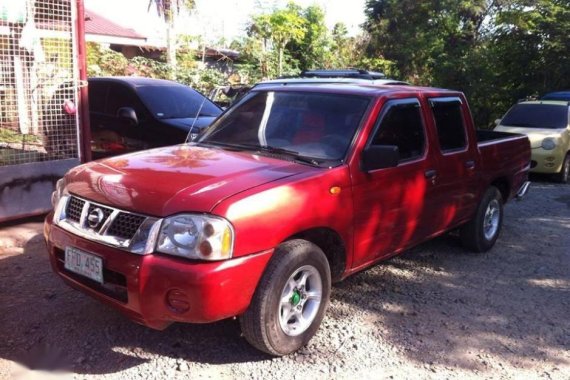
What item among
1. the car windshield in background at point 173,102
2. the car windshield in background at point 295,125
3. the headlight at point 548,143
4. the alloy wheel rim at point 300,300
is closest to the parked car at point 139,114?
the car windshield in background at point 173,102

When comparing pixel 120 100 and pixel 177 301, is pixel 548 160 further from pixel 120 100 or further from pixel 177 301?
pixel 177 301

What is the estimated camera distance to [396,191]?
4.17m

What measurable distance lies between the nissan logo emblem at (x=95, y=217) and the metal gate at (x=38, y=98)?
3.08m

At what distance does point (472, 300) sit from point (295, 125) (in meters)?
2.05

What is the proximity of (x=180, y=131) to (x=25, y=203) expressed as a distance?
7.34ft

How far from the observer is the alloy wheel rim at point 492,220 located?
576 centimetres

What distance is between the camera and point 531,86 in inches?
700

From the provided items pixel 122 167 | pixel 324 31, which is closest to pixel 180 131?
pixel 122 167

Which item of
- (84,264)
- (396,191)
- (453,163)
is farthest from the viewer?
(453,163)

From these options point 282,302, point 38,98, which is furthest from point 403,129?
point 38,98

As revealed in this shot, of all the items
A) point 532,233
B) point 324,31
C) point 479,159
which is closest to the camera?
point 479,159

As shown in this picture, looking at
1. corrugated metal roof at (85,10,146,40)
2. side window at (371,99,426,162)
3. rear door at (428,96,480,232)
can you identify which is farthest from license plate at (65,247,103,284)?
corrugated metal roof at (85,10,146,40)

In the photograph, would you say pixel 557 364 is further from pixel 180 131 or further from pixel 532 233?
pixel 180 131

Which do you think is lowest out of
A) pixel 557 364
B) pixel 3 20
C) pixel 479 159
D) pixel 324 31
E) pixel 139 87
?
pixel 557 364
